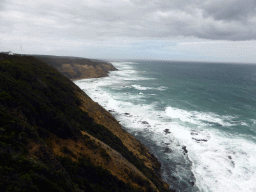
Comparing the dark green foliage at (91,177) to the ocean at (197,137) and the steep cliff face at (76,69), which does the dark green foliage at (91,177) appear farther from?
the steep cliff face at (76,69)

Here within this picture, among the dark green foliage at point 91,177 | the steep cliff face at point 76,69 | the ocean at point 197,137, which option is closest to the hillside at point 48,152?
the dark green foliage at point 91,177

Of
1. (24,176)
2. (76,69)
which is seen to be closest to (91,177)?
(24,176)

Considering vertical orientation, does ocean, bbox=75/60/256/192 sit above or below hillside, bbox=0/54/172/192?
below

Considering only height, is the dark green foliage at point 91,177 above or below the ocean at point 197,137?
above

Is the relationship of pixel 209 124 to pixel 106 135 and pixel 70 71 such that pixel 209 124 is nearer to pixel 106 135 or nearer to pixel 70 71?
pixel 106 135

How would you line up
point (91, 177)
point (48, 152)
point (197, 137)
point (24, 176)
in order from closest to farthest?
point (24, 176), point (48, 152), point (91, 177), point (197, 137)

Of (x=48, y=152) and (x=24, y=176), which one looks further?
(x=48, y=152)

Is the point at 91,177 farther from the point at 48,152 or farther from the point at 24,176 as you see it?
the point at 24,176

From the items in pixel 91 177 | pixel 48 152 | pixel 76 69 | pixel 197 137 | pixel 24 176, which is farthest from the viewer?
pixel 76 69

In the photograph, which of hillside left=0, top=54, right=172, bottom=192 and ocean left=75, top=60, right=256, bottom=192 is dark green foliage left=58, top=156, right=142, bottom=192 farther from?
ocean left=75, top=60, right=256, bottom=192

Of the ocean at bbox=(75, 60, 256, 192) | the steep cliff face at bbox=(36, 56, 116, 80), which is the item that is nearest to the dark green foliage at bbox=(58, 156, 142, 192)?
the ocean at bbox=(75, 60, 256, 192)

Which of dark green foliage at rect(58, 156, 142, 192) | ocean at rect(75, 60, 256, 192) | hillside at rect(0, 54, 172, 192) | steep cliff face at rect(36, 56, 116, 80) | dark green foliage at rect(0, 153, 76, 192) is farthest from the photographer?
steep cliff face at rect(36, 56, 116, 80)

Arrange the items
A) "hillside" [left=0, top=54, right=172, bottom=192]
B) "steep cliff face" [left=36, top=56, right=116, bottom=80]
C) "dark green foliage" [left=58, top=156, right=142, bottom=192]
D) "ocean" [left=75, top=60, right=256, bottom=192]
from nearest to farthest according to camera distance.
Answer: "hillside" [left=0, top=54, right=172, bottom=192] < "dark green foliage" [left=58, top=156, right=142, bottom=192] < "ocean" [left=75, top=60, right=256, bottom=192] < "steep cliff face" [left=36, top=56, right=116, bottom=80]

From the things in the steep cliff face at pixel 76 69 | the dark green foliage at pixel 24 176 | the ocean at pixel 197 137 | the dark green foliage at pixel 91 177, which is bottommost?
the ocean at pixel 197 137
